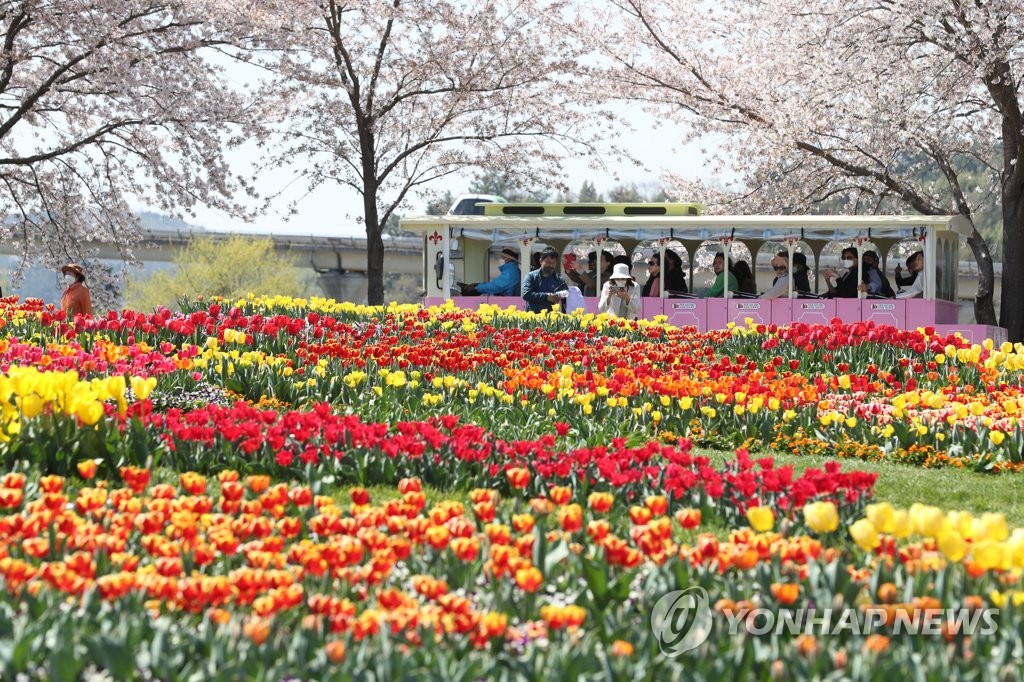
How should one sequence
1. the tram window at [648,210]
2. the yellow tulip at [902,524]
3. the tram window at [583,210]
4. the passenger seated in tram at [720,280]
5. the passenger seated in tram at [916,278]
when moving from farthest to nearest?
the tram window at [648,210]
the tram window at [583,210]
the passenger seated in tram at [720,280]
the passenger seated in tram at [916,278]
the yellow tulip at [902,524]

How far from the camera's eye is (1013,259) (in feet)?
79.4

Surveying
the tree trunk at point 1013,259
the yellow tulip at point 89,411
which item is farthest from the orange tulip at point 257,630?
the tree trunk at point 1013,259

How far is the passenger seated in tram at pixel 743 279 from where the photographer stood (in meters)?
21.6

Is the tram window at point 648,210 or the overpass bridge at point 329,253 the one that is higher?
the overpass bridge at point 329,253

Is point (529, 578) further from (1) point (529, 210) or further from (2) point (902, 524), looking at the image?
(1) point (529, 210)

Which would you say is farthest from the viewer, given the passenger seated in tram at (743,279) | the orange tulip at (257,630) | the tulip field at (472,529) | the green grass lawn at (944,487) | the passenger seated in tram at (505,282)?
the passenger seated in tram at (505,282)

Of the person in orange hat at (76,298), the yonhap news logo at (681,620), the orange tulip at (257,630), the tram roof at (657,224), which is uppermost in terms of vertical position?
the tram roof at (657,224)

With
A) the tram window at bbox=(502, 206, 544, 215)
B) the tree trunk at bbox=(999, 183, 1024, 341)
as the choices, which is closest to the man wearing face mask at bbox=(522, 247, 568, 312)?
the tram window at bbox=(502, 206, 544, 215)

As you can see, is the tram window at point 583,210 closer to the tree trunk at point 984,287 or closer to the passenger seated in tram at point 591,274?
the passenger seated in tram at point 591,274

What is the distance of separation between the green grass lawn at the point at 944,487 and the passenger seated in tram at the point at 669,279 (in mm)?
12824

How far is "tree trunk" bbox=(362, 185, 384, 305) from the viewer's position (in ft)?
92.3

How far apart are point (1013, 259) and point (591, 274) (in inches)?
324

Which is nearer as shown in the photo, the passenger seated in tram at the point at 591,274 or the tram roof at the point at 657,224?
the tram roof at the point at 657,224

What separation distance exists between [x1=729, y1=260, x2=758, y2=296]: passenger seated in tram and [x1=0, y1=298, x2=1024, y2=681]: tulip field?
35.9 feet
